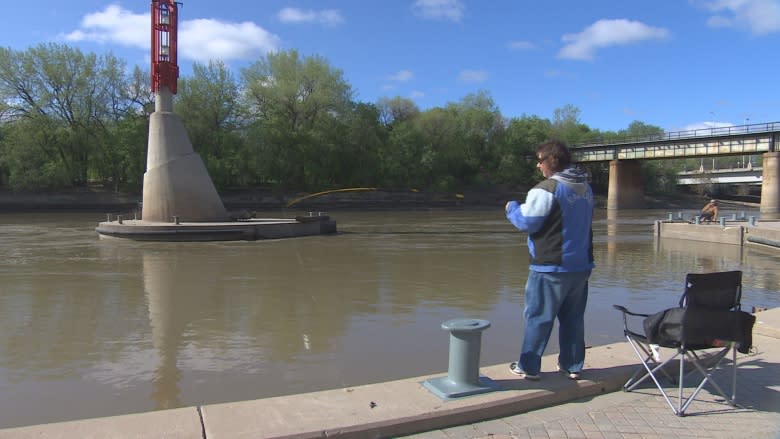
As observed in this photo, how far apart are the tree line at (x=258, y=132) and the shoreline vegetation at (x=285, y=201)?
1.38 metres

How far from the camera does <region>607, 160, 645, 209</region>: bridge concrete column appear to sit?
76.2m

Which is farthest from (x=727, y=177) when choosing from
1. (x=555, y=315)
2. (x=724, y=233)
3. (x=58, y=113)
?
(x=555, y=315)

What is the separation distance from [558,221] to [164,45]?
2620cm

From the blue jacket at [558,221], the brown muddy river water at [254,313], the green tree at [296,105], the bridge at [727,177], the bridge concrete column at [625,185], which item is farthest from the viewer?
the bridge at [727,177]

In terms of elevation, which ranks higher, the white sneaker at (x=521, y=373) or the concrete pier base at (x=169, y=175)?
the concrete pier base at (x=169, y=175)

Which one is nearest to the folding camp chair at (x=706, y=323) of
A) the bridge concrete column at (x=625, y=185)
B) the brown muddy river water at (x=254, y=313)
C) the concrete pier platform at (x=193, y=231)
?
the brown muddy river water at (x=254, y=313)

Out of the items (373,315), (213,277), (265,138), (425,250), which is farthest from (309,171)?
(373,315)

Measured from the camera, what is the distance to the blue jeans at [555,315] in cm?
478

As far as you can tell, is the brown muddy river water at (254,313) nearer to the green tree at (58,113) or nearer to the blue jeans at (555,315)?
the blue jeans at (555,315)

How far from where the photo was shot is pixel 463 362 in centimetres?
462

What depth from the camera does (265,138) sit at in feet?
201

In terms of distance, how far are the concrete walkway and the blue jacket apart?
104 centimetres

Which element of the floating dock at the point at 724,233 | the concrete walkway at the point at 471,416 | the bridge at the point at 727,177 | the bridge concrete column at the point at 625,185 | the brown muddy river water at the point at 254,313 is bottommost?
the brown muddy river water at the point at 254,313

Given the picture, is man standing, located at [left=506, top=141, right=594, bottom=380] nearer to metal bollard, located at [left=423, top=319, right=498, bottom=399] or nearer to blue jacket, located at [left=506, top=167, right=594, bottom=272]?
blue jacket, located at [left=506, top=167, right=594, bottom=272]
